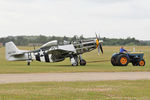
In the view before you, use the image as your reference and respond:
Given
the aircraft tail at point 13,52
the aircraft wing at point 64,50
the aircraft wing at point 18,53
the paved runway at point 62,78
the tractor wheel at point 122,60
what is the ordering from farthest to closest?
1. the aircraft tail at point 13,52
2. the aircraft wing at point 18,53
3. the aircraft wing at point 64,50
4. the tractor wheel at point 122,60
5. the paved runway at point 62,78

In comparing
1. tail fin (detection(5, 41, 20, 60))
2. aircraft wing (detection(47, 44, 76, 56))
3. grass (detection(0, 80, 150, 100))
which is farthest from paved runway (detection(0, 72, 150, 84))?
tail fin (detection(5, 41, 20, 60))

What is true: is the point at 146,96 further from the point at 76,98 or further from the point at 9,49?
the point at 9,49

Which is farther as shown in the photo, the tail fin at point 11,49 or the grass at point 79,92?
the tail fin at point 11,49

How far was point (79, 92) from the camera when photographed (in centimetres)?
1254

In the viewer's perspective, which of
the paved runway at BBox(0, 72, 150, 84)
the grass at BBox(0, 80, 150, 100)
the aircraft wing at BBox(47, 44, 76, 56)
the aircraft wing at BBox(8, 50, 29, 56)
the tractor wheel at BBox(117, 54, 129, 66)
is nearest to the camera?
the grass at BBox(0, 80, 150, 100)

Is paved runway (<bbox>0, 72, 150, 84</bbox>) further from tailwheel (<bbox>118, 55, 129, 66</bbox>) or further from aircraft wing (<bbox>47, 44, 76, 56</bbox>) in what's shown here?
aircraft wing (<bbox>47, 44, 76, 56</bbox>)

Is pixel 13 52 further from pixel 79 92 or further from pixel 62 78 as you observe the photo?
pixel 79 92

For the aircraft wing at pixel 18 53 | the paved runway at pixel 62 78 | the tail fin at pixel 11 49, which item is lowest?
the paved runway at pixel 62 78

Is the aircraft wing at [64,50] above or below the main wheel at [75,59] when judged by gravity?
above

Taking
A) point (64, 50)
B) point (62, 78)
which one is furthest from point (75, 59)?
point (62, 78)

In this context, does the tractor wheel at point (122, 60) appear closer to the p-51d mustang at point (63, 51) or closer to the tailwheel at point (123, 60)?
the tailwheel at point (123, 60)

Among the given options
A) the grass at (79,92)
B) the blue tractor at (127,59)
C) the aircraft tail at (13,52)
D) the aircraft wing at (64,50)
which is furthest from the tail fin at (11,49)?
the grass at (79,92)

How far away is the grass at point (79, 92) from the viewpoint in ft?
37.6

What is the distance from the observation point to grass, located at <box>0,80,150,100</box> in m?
11.4
